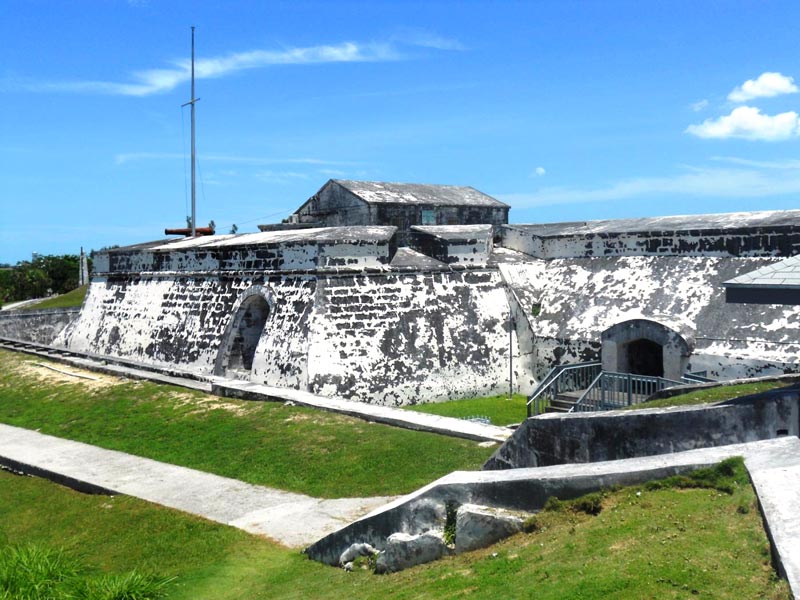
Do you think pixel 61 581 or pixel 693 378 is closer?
pixel 61 581

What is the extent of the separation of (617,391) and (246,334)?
895cm

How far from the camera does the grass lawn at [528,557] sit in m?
4.34

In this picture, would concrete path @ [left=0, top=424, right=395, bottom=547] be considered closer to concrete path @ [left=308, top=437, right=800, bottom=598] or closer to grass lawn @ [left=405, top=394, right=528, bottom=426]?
concrete path @ [left=308, top=437, right=800, bottom=598]

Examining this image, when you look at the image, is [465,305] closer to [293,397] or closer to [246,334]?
[246,334]

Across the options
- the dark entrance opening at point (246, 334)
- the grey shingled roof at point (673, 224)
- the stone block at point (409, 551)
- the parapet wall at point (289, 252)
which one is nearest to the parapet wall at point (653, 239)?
the grey shingled roof at point (673, 224)

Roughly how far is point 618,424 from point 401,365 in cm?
896

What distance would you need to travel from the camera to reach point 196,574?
7.35 m

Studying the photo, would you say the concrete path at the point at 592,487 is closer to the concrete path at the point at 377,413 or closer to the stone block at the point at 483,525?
the stone block at the point at 483,525

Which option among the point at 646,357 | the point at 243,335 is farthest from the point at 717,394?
the point at 243,335

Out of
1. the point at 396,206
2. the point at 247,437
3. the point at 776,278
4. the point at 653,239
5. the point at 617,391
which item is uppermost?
the point at 396,206

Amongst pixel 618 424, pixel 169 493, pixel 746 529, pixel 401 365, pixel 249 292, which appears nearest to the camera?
pixel 746 529

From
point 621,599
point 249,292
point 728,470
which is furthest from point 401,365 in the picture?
point 621,599

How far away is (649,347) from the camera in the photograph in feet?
51.2

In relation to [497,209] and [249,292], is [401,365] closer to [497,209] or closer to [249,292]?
[249,292]
